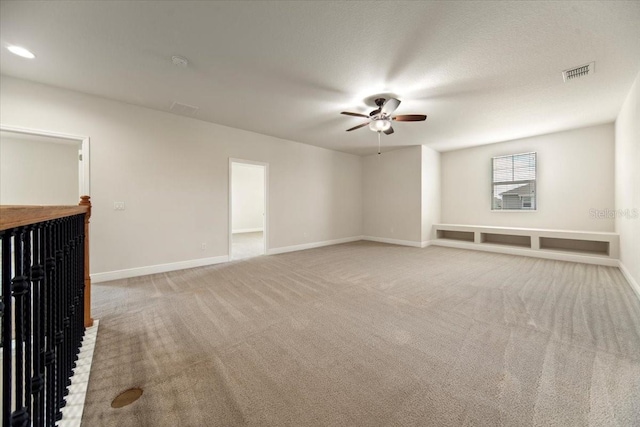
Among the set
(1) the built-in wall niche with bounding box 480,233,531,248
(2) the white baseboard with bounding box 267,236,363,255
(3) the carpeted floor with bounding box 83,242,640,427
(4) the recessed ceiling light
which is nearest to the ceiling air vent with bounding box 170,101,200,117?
(4) the recessed ceiling light

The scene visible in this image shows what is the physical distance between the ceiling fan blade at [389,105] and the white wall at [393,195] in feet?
10.4

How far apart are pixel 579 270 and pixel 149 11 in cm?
669

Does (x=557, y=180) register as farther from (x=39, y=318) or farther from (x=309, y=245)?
(x=39, y=318)

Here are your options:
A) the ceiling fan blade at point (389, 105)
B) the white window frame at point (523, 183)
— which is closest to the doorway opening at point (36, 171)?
the ceiling fan blade at point (389, 105)

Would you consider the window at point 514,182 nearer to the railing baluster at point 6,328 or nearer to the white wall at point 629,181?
the white wall at point 629,181

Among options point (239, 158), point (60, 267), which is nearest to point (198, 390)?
point (60, 267)

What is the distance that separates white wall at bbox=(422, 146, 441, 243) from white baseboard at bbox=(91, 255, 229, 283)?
5.03 metres

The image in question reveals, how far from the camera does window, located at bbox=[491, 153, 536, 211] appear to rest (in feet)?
17.9

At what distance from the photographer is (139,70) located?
2.75 m

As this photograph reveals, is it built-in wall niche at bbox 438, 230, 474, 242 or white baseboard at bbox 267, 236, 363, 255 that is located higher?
built-in wall niche at bbox 438, 230, 474, 242

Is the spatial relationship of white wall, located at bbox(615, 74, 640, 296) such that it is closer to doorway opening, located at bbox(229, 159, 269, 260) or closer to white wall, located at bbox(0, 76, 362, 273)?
white wall, located at bbox(0, 76, 362, 273)

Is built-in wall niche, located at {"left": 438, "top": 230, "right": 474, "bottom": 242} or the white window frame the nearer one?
the white window frame

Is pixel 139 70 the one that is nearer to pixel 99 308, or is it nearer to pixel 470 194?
pixel 99 308

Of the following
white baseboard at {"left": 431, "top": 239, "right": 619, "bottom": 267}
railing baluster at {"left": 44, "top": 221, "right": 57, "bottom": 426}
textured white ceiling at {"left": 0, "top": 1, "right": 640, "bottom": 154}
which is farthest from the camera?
white baseboard at {"left": 431, "top": 239, "right": 619, "bottom": 267}
